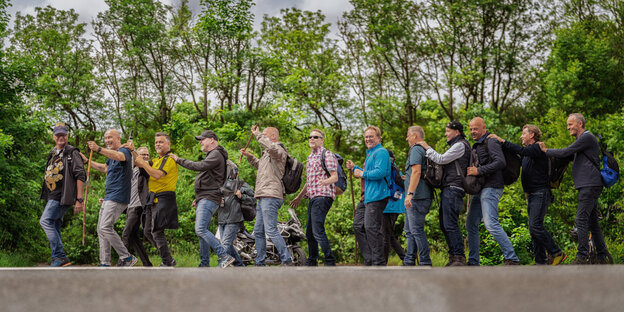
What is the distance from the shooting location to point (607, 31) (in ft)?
86.6

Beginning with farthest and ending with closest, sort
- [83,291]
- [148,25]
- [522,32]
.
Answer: [148,25] < [522,32] < [83,291]

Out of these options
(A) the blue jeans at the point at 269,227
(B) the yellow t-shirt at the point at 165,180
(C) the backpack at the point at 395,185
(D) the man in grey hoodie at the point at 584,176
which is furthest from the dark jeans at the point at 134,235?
(D) the man in grey hoodie at the point at 584,176

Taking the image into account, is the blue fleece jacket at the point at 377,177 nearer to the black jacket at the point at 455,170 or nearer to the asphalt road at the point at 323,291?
the black jacket at the point at 455,170

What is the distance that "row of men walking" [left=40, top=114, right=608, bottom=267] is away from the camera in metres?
7.39

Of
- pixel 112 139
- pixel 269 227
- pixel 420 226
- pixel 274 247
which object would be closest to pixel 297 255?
pixel 274 247

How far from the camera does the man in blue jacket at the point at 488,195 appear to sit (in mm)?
7273

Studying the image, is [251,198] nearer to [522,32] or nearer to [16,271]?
[16,271]

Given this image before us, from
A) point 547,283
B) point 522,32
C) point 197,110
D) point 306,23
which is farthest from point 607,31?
point 547,283

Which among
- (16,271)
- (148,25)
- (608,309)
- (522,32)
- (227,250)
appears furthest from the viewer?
(148,25)

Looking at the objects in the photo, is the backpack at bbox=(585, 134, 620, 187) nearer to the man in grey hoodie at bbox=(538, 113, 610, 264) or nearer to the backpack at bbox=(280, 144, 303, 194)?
the man in grey hoodie at bbox=(538, 113, 610, 264)

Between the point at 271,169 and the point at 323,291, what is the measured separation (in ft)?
13.3

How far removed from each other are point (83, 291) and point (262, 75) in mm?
27587

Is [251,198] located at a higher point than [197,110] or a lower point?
lower

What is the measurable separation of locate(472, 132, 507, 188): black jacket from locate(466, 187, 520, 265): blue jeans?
10 centimetres
